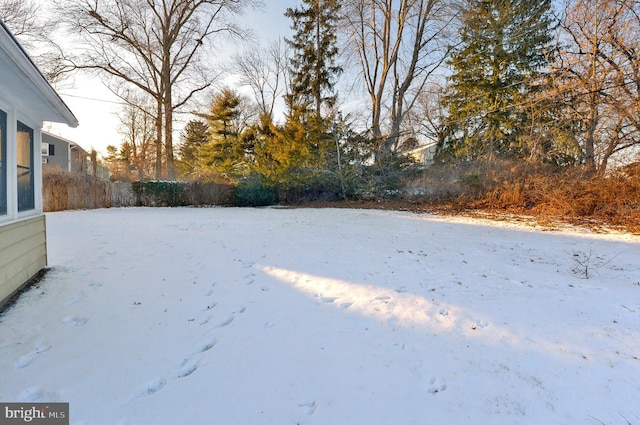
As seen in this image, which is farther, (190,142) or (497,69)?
(190,142)

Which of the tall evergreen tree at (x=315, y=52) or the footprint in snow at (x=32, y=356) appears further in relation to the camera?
A: the tall evergreen tree at (x=315, y=52)

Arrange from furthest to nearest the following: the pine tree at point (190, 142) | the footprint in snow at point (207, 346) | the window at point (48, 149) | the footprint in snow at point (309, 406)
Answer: the window at point (48, 149), the pine tree at point (190, 142), the footprint in snow at point (207, 346), the footprint in snow at point (309, 406)

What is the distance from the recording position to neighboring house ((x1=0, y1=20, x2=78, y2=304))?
101 inches

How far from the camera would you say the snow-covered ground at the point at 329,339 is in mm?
1673

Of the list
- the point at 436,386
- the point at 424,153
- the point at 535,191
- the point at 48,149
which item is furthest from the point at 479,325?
the point at 48,149

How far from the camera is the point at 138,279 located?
11.9 feet

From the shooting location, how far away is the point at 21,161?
3441 mm

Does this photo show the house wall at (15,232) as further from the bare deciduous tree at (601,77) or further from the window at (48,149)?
the window at (48,149)

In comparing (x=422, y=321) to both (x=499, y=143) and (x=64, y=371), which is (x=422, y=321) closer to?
(x=64, y=371)

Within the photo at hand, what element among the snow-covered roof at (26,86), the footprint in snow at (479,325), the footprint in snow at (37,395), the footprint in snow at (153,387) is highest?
the snow-covered roof at (26,86)

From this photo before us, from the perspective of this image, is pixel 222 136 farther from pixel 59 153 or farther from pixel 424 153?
pixel 59 153

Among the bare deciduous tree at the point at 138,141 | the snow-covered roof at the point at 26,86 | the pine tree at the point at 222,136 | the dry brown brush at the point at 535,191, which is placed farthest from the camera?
the bare deciduous tree at the point at 138,141

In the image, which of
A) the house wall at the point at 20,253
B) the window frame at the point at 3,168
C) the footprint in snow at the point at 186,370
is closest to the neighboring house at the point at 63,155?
the house wall at the point at 20,253

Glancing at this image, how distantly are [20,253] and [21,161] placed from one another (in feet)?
3.70
